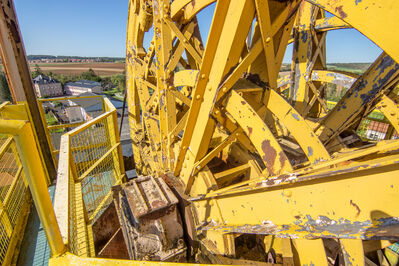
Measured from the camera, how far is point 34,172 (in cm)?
94

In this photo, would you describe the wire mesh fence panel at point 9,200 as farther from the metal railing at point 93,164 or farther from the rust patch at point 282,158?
the rust patch at point 282,158

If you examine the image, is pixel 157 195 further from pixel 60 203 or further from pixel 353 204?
pixel 353 204

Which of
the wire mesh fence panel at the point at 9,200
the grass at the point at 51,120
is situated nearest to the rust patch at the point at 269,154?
the wire mesh fence panel at the point at 9,200

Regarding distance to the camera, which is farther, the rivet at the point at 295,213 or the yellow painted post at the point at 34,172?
the rivet at the point at 295,213

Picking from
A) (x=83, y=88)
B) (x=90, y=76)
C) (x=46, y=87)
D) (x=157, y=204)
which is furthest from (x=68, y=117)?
(x=90, y=76)

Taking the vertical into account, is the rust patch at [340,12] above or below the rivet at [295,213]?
above

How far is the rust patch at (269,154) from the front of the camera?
160 cm

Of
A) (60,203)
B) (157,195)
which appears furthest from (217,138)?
(60,203)

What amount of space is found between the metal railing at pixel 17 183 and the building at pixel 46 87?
6556cm

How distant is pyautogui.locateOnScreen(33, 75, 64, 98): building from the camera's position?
54938mm

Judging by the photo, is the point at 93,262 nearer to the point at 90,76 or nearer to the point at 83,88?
the point at 83,88

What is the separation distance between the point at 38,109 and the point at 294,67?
→ 6.43 meters

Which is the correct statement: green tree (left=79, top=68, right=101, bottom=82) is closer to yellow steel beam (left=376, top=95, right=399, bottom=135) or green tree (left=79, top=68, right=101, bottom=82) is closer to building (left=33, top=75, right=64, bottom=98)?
building (left=33, top=75, right=64, bottom=98)

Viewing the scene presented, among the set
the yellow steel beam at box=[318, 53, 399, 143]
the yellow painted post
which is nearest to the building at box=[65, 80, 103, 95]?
the yellow steel beam at box=[318, 53, 399, 143]
